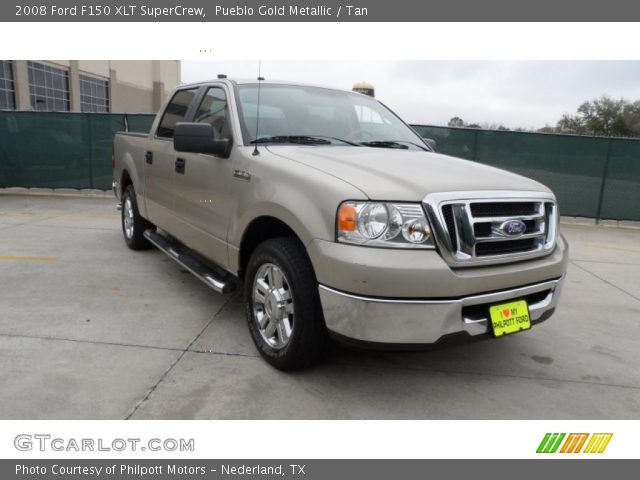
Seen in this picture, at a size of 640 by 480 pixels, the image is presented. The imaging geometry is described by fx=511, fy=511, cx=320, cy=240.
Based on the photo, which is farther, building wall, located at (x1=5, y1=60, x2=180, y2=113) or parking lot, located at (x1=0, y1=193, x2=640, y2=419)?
building wall, located at (x1=5, y1=60, x2=180, y2=113)

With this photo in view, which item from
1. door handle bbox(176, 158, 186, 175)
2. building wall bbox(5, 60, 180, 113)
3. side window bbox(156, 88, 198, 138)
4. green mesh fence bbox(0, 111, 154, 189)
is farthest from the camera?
building wall bbox(5, 60, 180, 113)

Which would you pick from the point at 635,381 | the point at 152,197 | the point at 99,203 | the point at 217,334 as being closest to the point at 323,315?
the point at 217,334

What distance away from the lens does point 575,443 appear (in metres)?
2.73

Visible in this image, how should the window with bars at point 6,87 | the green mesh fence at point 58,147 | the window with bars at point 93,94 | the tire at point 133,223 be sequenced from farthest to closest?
the window with bars at point 93,94 → the window with bars at point 6,87 → the green mesh fence at point 58,147 → the tire at point 133,223

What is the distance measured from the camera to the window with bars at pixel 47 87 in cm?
2584

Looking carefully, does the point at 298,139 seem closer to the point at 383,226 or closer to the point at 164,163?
the point at 383,226

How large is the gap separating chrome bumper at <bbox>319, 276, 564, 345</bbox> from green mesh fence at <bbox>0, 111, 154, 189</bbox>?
32.1ft

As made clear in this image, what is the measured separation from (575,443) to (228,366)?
209cm

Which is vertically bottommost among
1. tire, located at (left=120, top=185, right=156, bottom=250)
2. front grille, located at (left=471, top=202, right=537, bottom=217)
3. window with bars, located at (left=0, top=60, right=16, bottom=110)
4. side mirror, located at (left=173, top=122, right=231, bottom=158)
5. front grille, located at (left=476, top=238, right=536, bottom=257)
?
tire, located at (left=120, top=185, right=156, bottom=250)

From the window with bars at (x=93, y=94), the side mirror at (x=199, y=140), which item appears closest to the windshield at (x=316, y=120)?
the side mirror at (x=199, y=140)

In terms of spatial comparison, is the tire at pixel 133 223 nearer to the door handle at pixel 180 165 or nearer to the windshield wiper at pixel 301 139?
the door handle at pixel 180 165

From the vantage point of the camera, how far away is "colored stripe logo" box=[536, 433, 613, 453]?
268 centimetres

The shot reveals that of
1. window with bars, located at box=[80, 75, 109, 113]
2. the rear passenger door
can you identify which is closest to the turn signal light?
the rear passenger door

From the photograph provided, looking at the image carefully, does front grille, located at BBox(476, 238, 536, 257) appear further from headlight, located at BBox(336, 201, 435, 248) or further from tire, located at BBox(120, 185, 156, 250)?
tire, located at BBox(120, 185, 156, 250)
